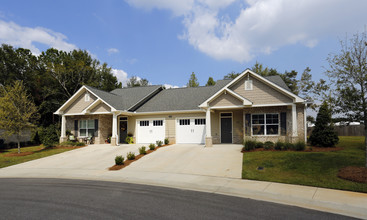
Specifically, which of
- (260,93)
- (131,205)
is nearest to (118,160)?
(131,205)

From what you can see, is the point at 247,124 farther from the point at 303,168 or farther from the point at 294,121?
the point at 303,168

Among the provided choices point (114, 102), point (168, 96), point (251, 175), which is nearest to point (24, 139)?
point (114, 102)

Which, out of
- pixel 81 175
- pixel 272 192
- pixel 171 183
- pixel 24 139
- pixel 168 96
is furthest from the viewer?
pixel 24 139

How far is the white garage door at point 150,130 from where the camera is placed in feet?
68.9

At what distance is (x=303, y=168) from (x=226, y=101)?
8.26m

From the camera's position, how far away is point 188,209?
239 inches

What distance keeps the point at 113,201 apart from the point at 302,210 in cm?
523

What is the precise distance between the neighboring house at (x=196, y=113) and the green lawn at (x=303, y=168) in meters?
4.45

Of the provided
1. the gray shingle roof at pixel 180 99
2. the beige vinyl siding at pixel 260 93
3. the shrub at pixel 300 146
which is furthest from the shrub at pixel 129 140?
the shrub at pixel 300 146

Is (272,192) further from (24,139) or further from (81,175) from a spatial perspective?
(24,139)

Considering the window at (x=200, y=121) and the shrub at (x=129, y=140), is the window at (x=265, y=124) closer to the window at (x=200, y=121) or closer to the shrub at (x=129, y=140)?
the window at (x=200, y=121)

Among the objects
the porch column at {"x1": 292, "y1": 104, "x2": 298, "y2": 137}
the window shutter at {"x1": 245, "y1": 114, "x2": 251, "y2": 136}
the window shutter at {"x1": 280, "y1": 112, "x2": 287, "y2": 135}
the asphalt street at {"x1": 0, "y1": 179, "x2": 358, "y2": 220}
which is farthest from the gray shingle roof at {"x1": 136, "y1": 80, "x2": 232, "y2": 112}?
the asphalt street at {"x1": 0, "y1": 179, "x2": 358, "y2": 220}

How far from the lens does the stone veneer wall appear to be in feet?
71.6

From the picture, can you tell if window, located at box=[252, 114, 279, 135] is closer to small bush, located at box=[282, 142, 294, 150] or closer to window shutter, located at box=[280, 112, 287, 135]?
window shutter, located at box=[280, 112, 287, 135]
